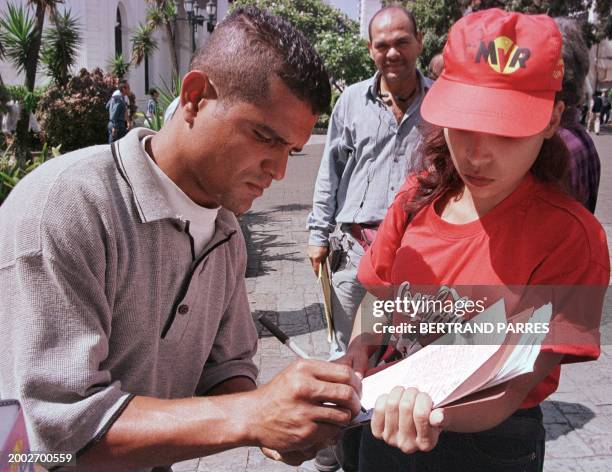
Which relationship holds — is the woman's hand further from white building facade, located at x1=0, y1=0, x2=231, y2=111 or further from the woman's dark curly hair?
white building facade, located at x1=0, y1=0, x2=231, y2=111

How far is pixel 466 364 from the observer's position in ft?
4.45

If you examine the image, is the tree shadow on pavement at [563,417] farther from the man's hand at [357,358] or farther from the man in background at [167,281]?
the man in background at [167,281]

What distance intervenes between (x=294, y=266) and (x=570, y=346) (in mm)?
5894

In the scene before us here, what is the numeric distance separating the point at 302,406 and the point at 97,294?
449 millimetres

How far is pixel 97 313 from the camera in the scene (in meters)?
1.34

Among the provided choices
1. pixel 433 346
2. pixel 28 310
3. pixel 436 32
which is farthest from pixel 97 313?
pixel 436 32

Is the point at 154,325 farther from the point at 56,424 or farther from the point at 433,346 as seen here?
the point at 433,346

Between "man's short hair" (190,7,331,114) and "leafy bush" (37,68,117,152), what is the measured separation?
15.4 metres

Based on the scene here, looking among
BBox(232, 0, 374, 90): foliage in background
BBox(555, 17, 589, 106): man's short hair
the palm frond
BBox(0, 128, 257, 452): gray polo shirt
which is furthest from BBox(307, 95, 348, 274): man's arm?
BBox(232, 0, 374, 90): foliage in background

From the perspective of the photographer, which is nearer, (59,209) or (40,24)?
(59,209)

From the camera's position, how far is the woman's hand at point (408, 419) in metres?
1.31

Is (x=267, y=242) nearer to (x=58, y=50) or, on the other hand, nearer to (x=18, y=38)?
(x=18, y=38)

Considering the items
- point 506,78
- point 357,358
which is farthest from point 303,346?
point 506,78

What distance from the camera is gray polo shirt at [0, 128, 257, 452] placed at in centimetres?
124
